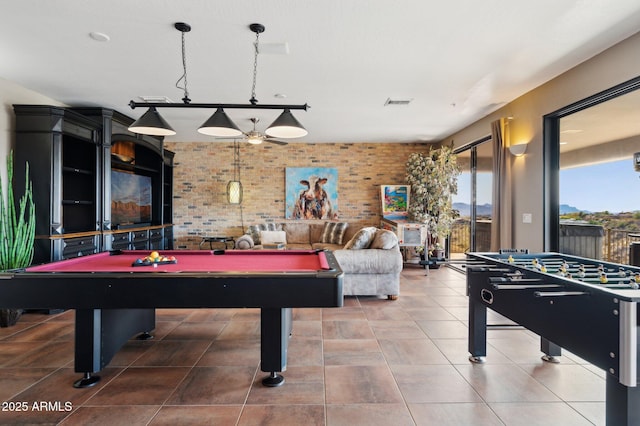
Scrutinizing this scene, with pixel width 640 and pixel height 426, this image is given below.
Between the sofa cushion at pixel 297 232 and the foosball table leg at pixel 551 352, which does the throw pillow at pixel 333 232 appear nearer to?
the sofa cushion at pixel 297 232

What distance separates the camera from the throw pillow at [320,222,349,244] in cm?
694

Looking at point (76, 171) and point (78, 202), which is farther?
point (78, 202)

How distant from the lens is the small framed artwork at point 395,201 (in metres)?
7.60

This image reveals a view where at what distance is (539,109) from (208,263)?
418cm

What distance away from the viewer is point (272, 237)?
6641mm

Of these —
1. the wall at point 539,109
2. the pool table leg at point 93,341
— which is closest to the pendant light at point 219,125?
the pool table leg at point 93,341

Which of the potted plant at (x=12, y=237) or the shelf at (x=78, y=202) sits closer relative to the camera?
the potted plant at (x=12, y=237)

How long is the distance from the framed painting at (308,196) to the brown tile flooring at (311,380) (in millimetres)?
4296

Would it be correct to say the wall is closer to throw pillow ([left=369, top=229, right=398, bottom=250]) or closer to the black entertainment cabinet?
throw pillow ([left=369, top=229, right=398, bottom=250])

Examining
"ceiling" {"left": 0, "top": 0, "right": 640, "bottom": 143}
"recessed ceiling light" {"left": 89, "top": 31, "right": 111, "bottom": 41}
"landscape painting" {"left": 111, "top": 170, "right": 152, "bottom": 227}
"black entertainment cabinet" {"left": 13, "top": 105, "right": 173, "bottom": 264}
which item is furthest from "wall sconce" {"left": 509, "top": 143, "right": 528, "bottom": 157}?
"landscape painting" {"left": 111, "top": 170, "right": 152, "bottom": 227}

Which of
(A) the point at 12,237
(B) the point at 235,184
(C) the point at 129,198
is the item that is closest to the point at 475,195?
(B) the point at 235,184

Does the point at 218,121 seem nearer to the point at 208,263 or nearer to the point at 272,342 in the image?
the point at 208,263

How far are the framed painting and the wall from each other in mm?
3681

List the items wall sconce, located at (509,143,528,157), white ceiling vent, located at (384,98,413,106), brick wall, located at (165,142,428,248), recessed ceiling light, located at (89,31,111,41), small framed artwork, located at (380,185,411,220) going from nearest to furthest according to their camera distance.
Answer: recessed ceiling light, located at (89,31,111,41) < wall sconce, located at (509,143,528,157) < white ceiling vent, located at (384,98,413,106) < small framed artwork, located at (380,185,411,220) < brick wall, located at (165,142,428,248)
